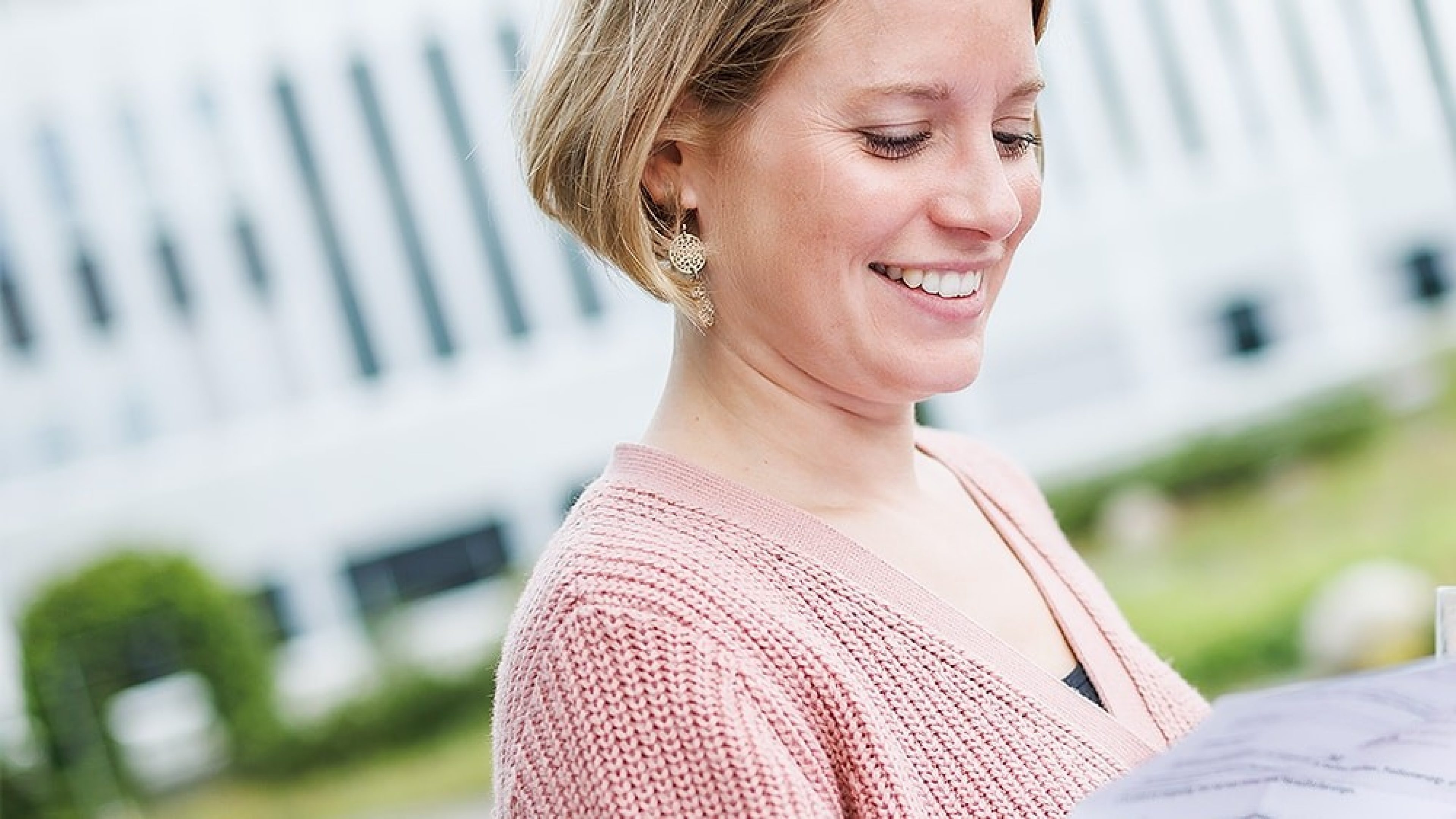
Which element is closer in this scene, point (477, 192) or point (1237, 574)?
point (1237, 574)

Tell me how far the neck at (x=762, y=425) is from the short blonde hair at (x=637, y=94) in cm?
5

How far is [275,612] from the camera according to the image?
6.14m

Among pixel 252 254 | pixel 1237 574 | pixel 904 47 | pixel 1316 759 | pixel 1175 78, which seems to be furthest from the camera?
pixel 252 254

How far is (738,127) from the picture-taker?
99 centimetres

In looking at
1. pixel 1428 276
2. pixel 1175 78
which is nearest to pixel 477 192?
pixel 1175 78

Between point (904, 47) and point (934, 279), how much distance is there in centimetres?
14

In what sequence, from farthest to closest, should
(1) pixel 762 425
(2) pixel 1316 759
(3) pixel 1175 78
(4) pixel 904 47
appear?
(3) pixel 1175 78 < (1) pixel 762 425 < (4) pixel 904 47 < (2) pixel 1316 759

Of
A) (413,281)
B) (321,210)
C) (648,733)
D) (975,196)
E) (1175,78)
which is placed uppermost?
(321,210)

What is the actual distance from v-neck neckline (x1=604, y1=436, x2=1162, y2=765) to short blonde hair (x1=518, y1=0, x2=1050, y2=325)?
0.11 m

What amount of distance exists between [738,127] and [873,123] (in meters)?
0.08

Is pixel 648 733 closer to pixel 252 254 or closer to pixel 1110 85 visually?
pixel 1110 85

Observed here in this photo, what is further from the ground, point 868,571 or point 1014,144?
point 1014,144

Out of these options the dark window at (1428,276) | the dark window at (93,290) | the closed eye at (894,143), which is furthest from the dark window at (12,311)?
the closed eye at (894,143)

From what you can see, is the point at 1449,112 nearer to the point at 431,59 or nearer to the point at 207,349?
the point at 431,59
